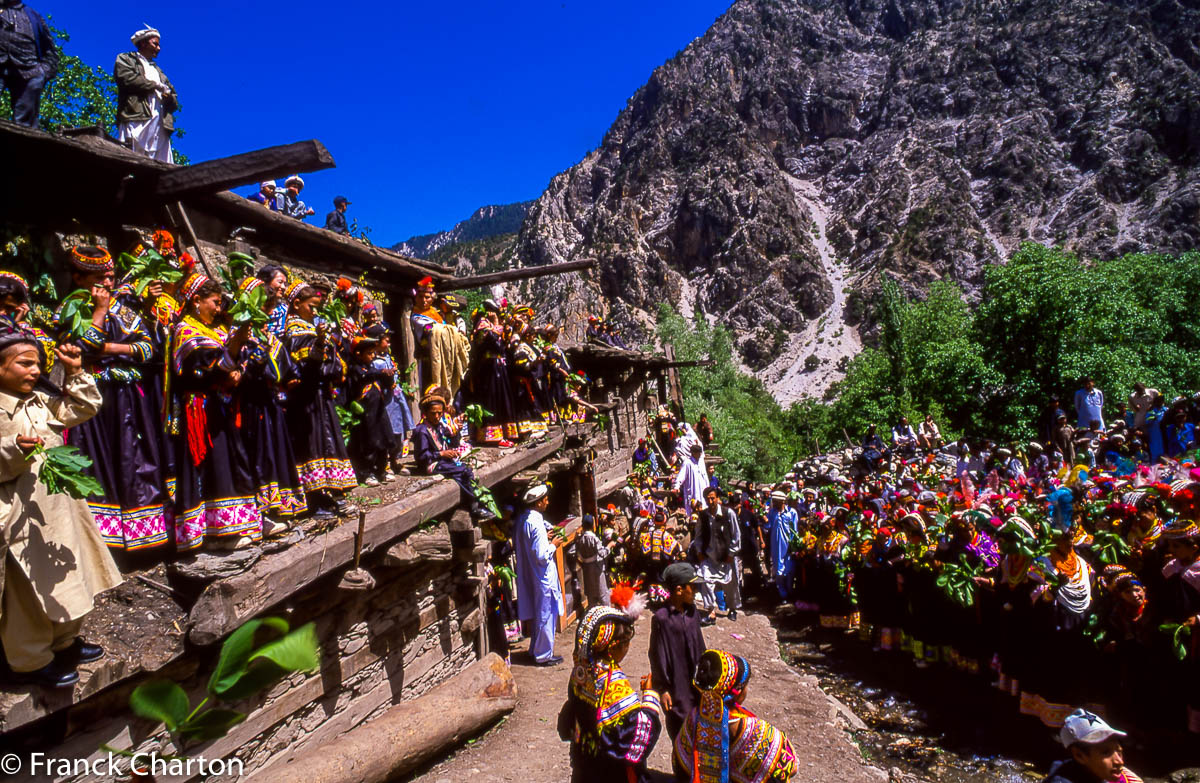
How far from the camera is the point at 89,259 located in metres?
4.02

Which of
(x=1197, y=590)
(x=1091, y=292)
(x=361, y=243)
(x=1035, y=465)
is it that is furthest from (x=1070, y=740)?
(x=1091, y=292)

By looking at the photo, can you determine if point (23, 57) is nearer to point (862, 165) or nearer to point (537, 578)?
point (537, 578)

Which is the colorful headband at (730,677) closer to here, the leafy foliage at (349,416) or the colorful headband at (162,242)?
the leafy foliage at (349,416)

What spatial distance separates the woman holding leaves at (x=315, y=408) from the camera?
5203 mm

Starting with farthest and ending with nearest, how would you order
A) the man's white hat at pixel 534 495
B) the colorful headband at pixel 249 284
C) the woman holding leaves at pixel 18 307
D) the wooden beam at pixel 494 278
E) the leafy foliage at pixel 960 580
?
the wooden beam at pixel 494 278 < the man's white hat at pixel 534 495 < the leafy foliage at pixel 960 580 < the colorful headband at pixel 249 284 < the woman holding leaves at pixel 18 307

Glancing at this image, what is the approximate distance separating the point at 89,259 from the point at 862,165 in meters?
97.5

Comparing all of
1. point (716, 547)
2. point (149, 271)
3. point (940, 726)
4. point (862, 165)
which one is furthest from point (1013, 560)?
point (862, 165)

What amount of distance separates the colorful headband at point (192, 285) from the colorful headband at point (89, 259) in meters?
0.41

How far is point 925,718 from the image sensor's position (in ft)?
23.1

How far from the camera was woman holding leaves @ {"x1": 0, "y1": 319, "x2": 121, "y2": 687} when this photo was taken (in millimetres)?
2871

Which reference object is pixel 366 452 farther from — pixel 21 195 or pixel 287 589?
pixel 21 195

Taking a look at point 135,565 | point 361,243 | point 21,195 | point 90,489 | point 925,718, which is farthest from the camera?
point 361,243

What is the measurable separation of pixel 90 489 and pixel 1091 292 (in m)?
24.1

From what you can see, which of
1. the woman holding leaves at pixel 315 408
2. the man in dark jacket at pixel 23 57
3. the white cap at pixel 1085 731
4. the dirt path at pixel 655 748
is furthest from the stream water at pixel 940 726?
the man in dark jacket at pixel 23 57
